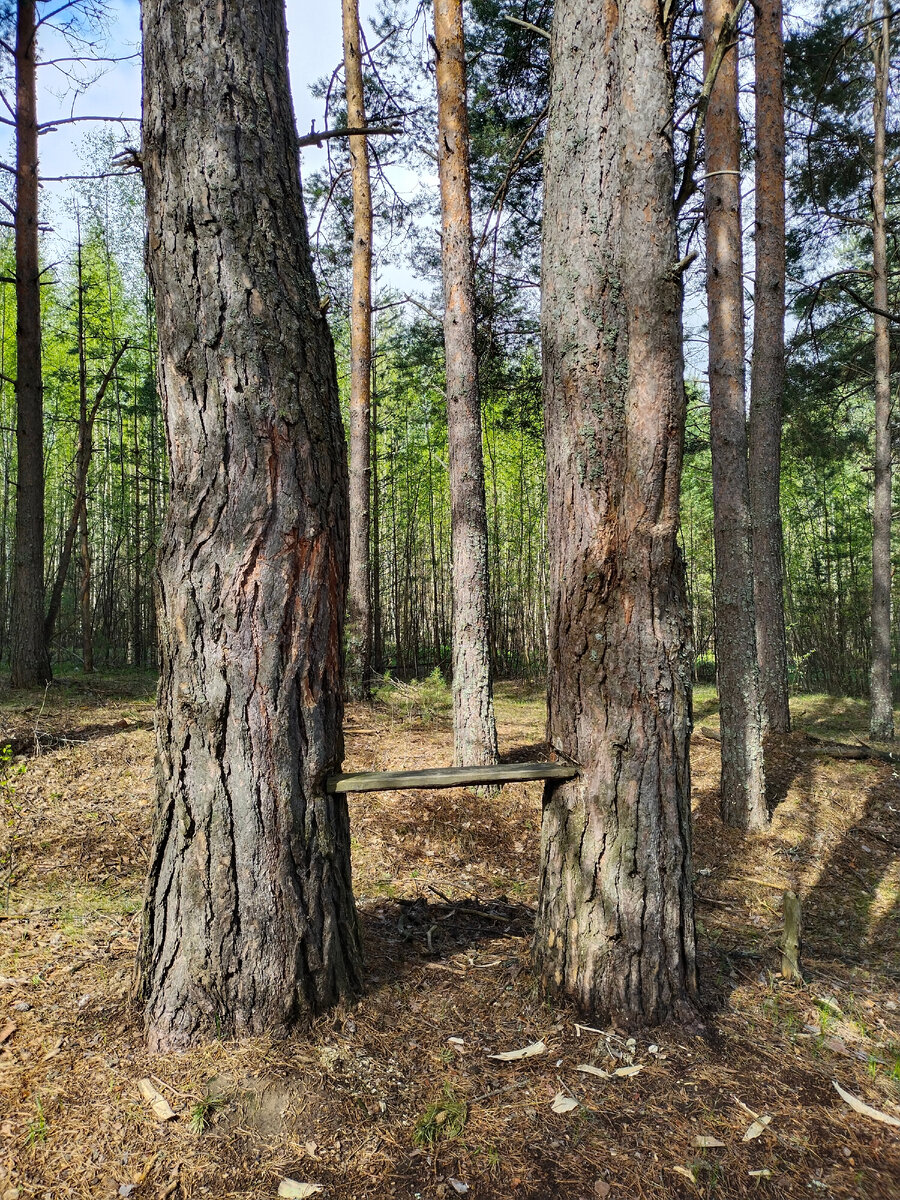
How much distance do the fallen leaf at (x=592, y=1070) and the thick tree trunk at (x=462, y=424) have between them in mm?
3336

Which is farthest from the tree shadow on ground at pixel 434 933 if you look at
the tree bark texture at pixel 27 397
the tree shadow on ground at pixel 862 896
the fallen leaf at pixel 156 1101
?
the tree bark texture at pixel 27 397

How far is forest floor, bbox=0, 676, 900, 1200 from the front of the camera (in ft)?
6.07

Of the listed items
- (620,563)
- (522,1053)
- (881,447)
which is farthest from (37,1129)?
(881,447)

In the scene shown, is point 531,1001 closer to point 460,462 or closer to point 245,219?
point 245,219

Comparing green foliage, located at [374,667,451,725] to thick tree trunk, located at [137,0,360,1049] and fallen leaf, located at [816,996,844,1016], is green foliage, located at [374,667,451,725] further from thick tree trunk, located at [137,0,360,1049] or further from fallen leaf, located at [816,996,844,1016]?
thick tree trunk, located at [137,0,360,1049]

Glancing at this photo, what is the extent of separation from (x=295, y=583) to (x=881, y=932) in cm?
434

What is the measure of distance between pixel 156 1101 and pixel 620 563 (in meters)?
2.24

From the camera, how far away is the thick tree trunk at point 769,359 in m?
7.54

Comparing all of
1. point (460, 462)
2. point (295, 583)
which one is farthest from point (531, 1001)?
point (460, 462)

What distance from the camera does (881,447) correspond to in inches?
367

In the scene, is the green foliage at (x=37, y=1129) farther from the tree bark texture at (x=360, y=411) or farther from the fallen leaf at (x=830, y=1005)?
the tree bark texture at (x=360, y=411)

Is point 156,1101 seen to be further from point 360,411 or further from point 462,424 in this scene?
point 360,411

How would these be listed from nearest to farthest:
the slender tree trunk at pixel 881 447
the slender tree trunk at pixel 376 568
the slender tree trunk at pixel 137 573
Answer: the slender tree trunk at pixel 881 447, the slender tree trunk at pixel 376 568, the slender tree trunk at pixel 137 573

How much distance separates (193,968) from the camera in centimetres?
228
